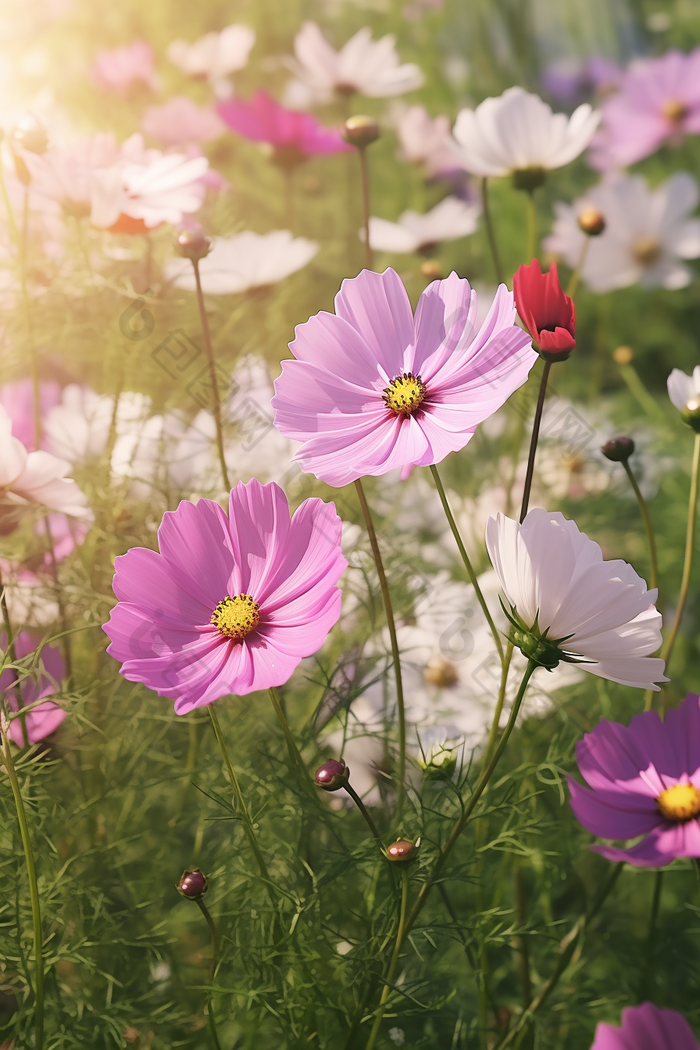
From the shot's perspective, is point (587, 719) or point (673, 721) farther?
point (587, 719)

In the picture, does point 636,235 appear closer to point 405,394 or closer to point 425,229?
point 425,229

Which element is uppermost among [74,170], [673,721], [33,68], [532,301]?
[33,68]

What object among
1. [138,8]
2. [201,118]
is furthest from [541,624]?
[138,8]

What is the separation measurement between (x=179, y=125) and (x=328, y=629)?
0.76m

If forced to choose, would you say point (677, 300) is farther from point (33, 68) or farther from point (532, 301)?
point (532, 301)

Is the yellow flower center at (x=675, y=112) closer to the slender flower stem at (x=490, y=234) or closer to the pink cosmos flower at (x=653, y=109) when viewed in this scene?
the pink cosmos flower at (x=653, y=109)

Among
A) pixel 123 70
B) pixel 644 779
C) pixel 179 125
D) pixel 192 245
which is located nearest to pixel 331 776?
pixel 644 779

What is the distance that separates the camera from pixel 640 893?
70 cm

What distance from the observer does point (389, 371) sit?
16.0 inches

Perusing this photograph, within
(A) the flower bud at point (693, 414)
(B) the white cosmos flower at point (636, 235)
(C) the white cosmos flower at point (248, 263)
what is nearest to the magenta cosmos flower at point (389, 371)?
(A) the flower bud at point (693, 414)

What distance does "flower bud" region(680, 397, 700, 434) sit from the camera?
0.42 m

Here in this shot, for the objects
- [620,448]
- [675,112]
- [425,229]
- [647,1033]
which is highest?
[675,112]

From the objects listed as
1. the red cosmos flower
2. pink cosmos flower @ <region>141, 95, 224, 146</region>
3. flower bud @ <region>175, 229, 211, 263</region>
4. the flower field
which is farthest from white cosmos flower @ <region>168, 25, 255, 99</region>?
the red cosmos flower

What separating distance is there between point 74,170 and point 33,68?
965 millimetres
